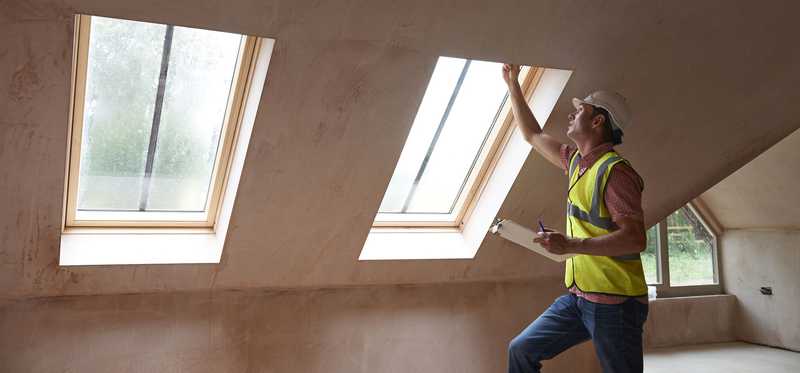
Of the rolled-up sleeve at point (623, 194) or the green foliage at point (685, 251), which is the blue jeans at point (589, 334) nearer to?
the rolled-up sleeve at point (623, 194)

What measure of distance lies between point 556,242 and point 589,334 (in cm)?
54

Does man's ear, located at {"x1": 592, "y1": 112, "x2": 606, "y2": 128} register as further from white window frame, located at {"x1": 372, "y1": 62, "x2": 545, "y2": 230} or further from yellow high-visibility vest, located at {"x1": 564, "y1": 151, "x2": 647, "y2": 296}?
white window frame, located at {"x1": 372, "y1": 62, "x2": 545, "y2": 230}

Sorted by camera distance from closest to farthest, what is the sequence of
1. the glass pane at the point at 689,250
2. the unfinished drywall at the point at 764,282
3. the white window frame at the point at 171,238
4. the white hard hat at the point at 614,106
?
the white hard hat at the point at 614,106 → the white window frame at the point at 171,238 → the unfinished drywall at the point at 764,282 → the glass pane at the point at 689,250

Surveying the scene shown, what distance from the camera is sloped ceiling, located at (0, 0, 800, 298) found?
90.8 inches

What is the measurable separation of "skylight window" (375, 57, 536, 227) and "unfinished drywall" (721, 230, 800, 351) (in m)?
3.43

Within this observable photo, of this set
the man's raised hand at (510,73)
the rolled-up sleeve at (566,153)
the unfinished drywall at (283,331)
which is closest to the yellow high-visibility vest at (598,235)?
the rolled-up sleeve at (566,153)

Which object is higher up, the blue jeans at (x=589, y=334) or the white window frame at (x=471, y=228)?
the white window frame at (x=471, y=228)

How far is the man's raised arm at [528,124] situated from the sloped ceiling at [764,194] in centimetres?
304

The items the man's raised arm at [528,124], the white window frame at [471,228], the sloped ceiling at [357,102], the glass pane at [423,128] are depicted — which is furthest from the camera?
the white window frame at [471,228]

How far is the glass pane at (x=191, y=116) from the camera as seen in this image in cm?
274

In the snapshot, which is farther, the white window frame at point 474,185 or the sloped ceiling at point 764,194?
the sloped ceiling at point 764,194

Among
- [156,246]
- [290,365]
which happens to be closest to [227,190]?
[156,246]

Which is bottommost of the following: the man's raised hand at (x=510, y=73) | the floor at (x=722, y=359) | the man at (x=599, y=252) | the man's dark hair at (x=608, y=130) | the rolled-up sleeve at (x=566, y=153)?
the floor at (x=722, y=359)

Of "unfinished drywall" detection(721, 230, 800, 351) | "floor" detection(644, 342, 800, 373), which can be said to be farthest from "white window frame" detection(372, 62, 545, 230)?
"unfinished drywall" detection(721, 230, 800, 351)
